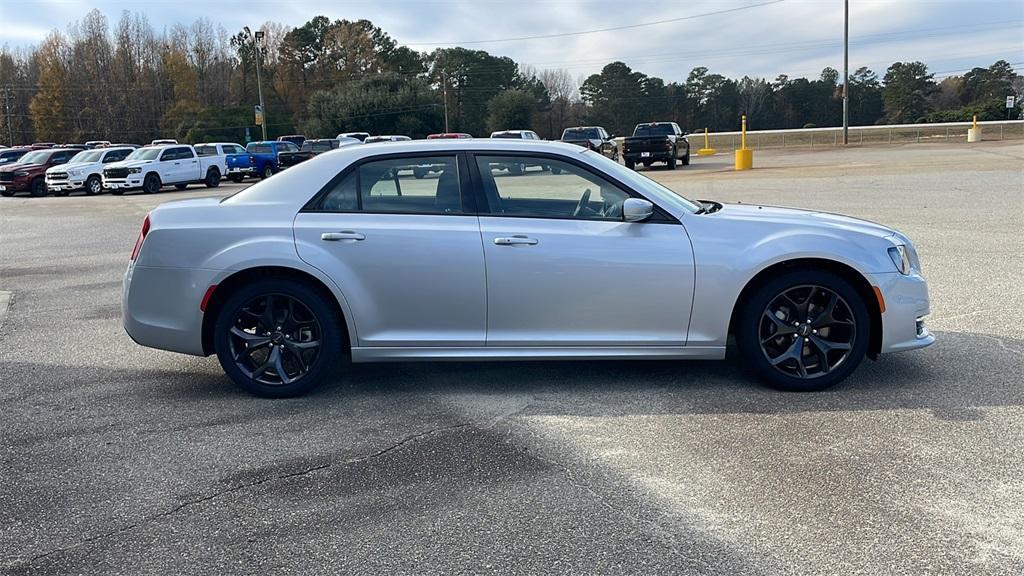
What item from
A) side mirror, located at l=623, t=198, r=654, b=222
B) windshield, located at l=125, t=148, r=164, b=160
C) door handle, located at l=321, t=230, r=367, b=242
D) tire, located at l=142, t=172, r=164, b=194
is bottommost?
door handle, located at l=321, t=230, r=367, b=242

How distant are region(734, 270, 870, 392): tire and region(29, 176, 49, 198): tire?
32.2m

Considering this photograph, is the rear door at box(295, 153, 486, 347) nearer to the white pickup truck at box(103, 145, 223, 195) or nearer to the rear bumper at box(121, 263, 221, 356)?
the rear bumper at box(121, 263, 221, 356)

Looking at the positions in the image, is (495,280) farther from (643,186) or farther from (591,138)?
(591,138)

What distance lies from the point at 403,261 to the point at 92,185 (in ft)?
95.9

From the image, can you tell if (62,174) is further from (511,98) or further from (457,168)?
(511,98)

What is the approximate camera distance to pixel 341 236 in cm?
515

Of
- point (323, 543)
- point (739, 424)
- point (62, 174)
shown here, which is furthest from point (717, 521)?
point (62, 174)

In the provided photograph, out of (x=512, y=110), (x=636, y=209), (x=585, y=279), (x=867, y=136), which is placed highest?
(x=512, y=110)

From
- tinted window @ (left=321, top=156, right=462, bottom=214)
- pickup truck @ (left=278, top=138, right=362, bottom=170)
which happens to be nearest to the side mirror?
tinted window @ (left=321, top=156, right=462, bottom=214)

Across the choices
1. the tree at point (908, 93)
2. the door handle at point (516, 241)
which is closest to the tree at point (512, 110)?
the tree at point (908, 93)

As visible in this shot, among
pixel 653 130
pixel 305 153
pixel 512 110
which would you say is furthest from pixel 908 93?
pixel 305 153

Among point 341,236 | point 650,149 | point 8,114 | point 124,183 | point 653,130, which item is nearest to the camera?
point 341,236

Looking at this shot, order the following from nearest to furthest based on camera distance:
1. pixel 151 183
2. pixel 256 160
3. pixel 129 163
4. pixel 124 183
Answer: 1. pixel 124 183
2. pixel 129 163
3. pixel 151 183
4. pixel 256 160

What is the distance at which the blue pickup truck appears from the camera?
35.7 meters
